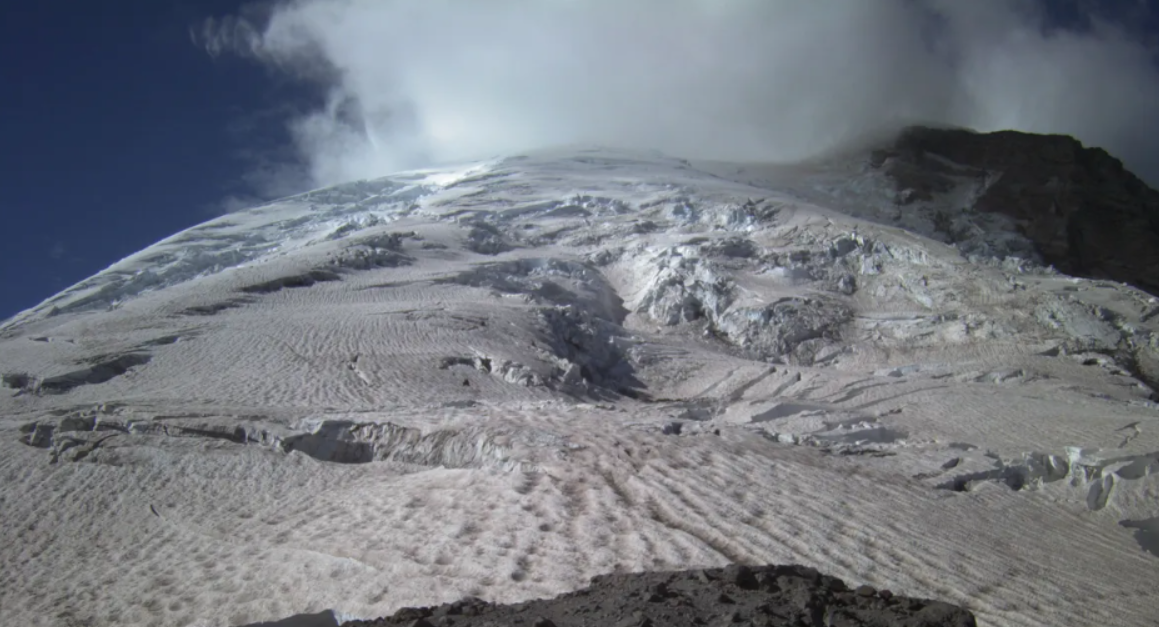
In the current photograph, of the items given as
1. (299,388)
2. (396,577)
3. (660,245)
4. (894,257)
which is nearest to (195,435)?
(299,388)

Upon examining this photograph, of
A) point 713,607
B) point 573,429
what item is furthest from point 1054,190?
point 713,607

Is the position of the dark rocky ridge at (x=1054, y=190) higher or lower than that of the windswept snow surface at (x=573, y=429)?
higher

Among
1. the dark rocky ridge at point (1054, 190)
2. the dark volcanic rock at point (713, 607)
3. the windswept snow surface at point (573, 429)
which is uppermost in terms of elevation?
the dark rocky ridge at point (1054, 190)

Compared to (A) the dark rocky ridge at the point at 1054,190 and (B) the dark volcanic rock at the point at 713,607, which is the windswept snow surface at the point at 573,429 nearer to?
(B) the dark volcanic rock at the point at 713,607

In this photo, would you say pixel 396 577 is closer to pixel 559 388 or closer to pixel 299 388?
pixel 299 388

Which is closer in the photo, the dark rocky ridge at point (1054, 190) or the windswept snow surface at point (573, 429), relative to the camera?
the windswept snow surface at point (573, 429)

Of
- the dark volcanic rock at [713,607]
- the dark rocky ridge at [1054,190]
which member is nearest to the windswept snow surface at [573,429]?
the dark volcanic rock at [713,607]

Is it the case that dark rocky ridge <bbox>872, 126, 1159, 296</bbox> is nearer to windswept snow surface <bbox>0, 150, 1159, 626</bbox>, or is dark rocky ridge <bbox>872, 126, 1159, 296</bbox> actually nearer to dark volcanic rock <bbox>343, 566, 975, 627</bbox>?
windswept snow surface <bbox>0, 150, 1159, 626</bbox>

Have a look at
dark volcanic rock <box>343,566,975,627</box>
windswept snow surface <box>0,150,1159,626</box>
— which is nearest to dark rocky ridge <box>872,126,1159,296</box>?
windswept snow surface <box>0,150,1159,626</box>
